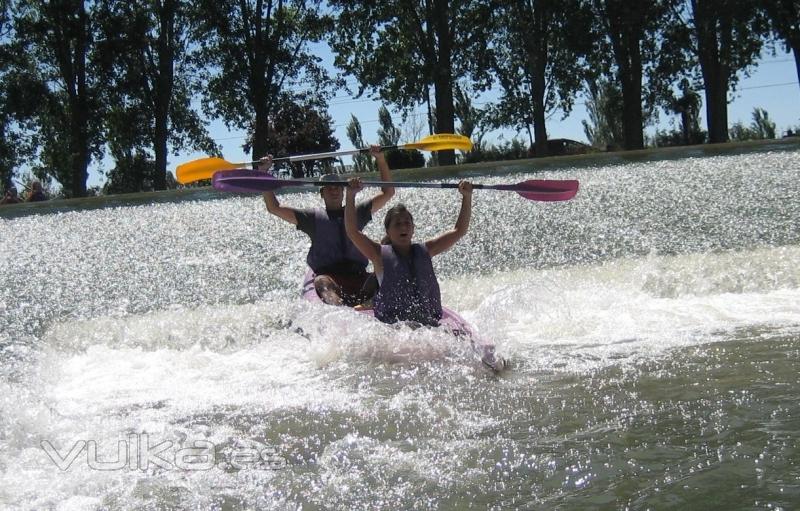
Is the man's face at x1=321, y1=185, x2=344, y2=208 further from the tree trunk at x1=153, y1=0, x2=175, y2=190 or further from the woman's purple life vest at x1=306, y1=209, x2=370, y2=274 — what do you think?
the tree trunk at x1=153, y1=0, x2=175, y2=190

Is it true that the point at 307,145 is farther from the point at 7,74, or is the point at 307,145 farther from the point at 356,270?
the point at 356,270

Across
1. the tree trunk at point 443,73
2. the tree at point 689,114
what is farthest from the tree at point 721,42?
the tree trunk at point 443,73

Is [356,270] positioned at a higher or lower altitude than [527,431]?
higher

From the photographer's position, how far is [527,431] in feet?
13.1

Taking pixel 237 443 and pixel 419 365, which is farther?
pixel 419 365

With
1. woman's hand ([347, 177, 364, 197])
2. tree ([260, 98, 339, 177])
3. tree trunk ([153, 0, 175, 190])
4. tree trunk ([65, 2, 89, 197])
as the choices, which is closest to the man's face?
woman's hand ([347, 177, 364, 197])

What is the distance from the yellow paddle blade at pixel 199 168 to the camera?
26.5 feet

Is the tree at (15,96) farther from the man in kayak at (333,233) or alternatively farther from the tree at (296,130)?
the man in kayak at (333,233)

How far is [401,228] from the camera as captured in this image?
5695 millimetres

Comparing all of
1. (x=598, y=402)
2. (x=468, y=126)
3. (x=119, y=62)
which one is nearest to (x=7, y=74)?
(x=119, y=62)

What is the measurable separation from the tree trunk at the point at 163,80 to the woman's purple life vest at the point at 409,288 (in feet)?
71.4

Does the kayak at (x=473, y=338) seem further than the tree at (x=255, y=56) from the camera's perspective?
No

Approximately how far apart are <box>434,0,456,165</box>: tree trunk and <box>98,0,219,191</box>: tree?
25.2 feet

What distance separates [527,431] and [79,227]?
7485mm
